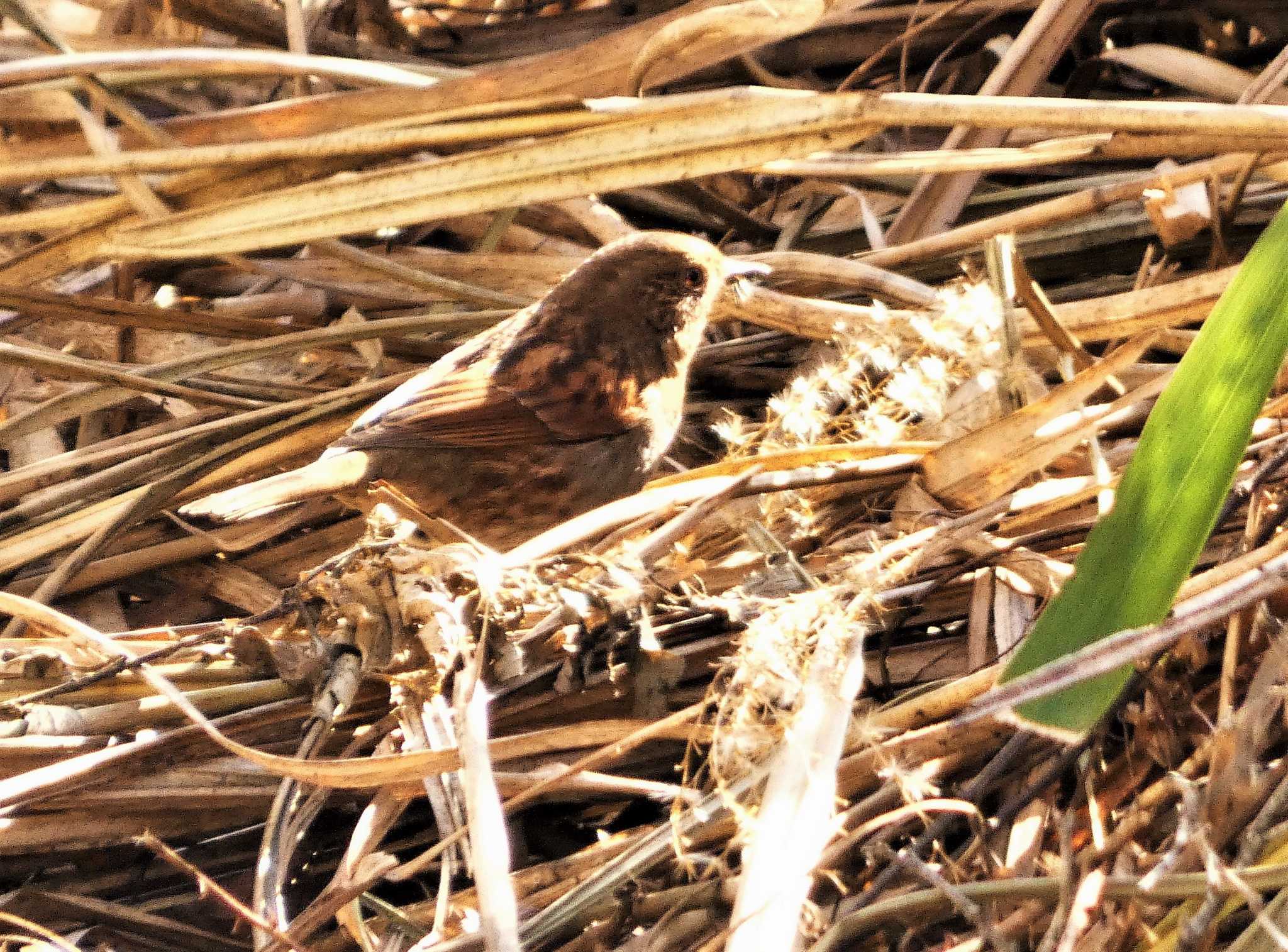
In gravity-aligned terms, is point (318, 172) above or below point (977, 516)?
above

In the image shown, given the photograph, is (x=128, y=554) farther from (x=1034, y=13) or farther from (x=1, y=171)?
(x=1034, y=13)

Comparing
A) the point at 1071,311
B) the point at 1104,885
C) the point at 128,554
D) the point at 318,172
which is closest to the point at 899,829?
the point at 1104,885

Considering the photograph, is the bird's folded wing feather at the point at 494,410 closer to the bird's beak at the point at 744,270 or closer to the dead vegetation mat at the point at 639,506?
the dead vegetation mat at the point at 639,506

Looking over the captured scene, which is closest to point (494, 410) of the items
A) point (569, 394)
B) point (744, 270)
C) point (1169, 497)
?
point (569, 394)

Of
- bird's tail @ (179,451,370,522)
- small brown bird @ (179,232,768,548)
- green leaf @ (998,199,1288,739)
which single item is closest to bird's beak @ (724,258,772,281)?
small brown bird @ (179,232,768,548)

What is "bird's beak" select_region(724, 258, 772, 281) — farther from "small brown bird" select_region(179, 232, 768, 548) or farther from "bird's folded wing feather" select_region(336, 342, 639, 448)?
"bird's folded wing feather" select_region(336, 342, 639, 448)

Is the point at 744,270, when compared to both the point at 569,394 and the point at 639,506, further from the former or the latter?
the point at 639,506
